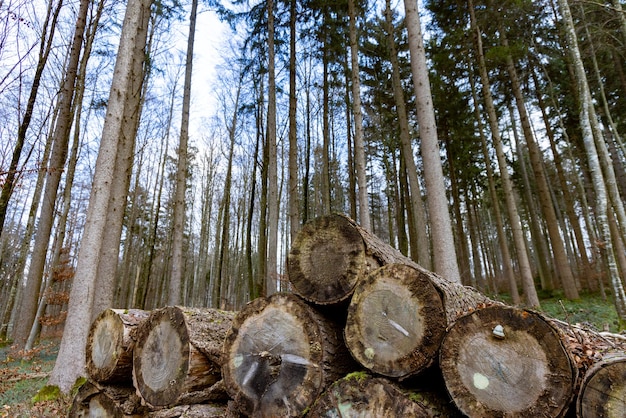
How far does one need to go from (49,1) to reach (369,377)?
12.7 m

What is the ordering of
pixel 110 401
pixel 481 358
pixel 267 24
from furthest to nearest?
pixel 267 24, pixel 110 401, pixel 481 358

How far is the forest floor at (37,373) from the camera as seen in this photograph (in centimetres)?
419

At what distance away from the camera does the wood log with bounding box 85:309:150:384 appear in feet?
9.96

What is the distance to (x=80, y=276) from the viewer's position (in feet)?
17.1

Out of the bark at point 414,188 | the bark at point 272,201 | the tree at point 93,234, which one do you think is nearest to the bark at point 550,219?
the bark at point 414,188

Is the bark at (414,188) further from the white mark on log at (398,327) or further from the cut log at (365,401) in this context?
the cut log at (365,401)

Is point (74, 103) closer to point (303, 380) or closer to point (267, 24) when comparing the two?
point (267, 24)

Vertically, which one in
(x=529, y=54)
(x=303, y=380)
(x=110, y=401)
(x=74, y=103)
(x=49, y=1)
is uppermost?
(x=529, y=54)

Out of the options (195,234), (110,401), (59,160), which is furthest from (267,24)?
(195,234)

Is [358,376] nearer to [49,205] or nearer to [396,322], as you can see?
[396,322]

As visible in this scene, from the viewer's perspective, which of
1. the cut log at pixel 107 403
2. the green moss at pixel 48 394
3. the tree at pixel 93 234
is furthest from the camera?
the tree at pixel 93 234

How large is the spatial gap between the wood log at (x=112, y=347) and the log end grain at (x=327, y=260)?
1681 mm

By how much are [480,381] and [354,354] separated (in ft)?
2.46

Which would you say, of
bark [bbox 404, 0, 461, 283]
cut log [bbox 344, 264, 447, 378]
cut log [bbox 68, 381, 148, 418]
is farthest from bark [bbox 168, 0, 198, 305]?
cut log [bbox 344, 264, 447, 378]
